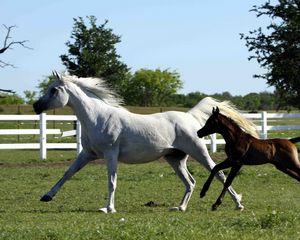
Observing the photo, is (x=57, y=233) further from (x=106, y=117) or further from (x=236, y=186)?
(x=236, y=186)

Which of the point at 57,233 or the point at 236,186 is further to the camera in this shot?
the point at 236,186

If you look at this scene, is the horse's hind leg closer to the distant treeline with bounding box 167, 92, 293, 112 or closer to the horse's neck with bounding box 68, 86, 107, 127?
the horse's neck with bounding box 68, 86, 107, 127

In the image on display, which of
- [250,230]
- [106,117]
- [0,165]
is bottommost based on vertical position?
[0,165]

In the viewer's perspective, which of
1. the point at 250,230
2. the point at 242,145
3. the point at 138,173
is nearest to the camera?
the point at 250,230

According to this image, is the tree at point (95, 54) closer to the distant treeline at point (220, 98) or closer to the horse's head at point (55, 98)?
the horse's head at point (55, 98)

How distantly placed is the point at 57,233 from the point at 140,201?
530 cm

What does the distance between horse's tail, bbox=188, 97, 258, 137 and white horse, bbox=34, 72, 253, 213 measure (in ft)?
0.21

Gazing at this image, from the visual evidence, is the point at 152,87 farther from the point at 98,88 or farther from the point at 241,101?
the point at 98,88

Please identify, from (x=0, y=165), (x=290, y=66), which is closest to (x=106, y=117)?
(x=0, y=165)

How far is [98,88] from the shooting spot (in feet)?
42.0

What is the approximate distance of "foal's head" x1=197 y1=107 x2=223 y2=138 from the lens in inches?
469

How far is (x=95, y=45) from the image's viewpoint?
140 feet

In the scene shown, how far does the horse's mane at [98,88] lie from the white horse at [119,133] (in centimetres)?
2

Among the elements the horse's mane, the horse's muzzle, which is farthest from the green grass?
the horse's mane
